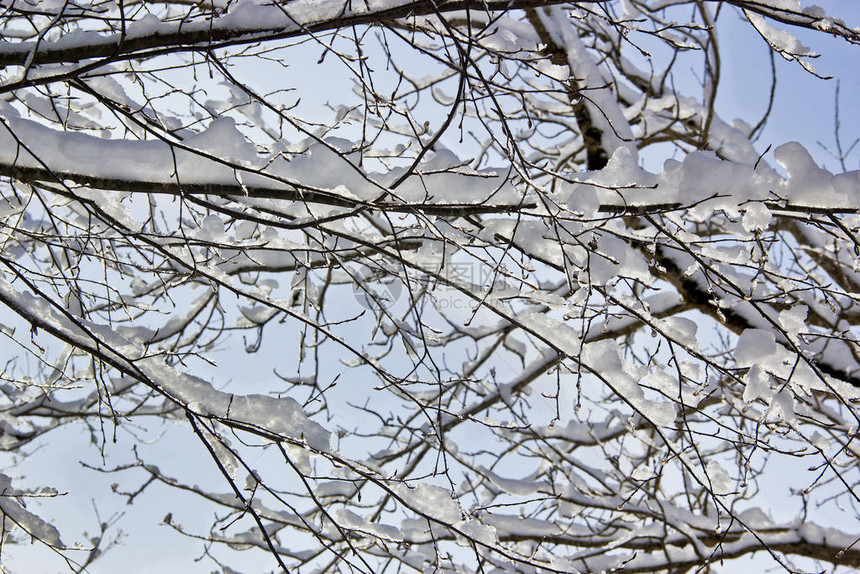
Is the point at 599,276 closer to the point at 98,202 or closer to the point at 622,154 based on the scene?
the point at 622,154

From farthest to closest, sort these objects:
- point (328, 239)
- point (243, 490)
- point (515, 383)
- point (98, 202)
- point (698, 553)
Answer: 1. point (515, 383)
2. point (698, 553)
3. point (328, 239)
4. point (98, 202)
5. point (243, 490)

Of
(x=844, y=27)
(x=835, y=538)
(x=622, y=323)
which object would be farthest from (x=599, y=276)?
(x=835, y=538)

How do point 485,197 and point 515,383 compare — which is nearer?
point 485,197

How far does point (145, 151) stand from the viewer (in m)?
1.91

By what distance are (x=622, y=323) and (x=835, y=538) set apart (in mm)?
2128

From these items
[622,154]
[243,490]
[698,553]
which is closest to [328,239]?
[243,490]

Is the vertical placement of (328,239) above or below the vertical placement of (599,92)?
below

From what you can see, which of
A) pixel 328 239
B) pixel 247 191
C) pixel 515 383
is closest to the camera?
pixel 247 191

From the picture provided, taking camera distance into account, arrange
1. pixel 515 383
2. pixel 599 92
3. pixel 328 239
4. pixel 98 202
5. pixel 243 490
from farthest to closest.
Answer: pixel 515 383 < pixel 599 92 < pixel 328 239 < pixel 98 202 < pixel 243 490

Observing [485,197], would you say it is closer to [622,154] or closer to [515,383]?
[622,154]

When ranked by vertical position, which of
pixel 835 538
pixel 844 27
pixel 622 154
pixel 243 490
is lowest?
pixel 243 490

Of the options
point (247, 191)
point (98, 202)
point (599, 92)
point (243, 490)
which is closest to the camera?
point (247, 191)

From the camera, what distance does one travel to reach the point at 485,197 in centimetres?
189

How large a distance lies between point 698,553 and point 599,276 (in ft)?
9.80
